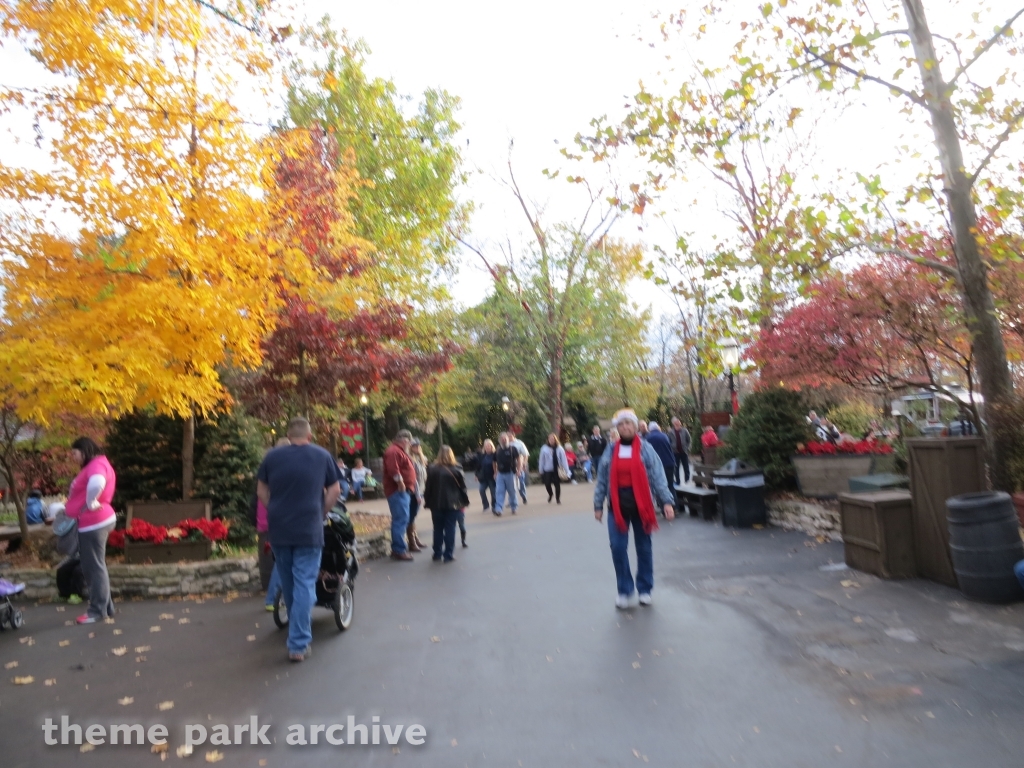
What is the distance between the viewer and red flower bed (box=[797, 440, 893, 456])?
1276cm

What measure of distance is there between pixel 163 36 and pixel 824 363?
984 cm

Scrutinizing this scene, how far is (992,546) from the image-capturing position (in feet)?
22.3

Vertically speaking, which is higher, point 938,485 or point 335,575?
point 938,485

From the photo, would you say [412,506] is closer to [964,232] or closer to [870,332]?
[870,332]

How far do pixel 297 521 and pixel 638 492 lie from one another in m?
3.15

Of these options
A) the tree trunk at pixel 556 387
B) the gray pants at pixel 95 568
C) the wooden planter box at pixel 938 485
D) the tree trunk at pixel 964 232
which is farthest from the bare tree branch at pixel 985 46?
the tree trunk at pixel 556 387

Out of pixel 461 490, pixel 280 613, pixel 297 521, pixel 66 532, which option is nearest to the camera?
pixel 297 521

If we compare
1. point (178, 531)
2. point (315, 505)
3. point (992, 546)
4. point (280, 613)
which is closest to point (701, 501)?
point (992, 546)

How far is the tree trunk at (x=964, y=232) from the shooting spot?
923 centimetres

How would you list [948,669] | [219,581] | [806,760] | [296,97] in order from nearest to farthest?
[806,760]
[948,669]
[219,581]
[296,97]

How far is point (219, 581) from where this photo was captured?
368 inches

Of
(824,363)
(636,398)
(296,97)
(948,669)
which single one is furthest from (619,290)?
(948,669)

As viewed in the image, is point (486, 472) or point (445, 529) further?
point (486, 472)

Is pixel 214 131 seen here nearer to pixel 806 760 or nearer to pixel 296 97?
pixel 806 760
